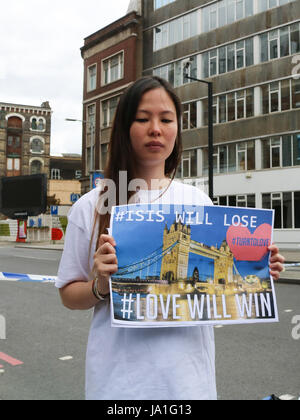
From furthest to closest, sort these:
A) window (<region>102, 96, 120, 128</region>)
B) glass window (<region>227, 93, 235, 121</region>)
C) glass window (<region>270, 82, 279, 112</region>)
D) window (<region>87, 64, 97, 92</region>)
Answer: window (<region>87, 64, 97, 92</region>), window (<region>102, 96, 120, 128</region>), glass window (<region>227, 93, 235, 121</region>), glass window (<region>270, 82, 279, 112</region>)

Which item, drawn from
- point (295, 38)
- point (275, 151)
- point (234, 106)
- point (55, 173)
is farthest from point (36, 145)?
point (295, 38)

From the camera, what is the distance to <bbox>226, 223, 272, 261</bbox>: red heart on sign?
1.63 m

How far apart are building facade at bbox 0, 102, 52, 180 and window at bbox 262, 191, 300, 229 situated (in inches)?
1812

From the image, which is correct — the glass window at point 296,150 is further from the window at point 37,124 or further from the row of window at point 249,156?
the window at point 37,124

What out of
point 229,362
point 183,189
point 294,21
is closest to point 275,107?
point 294,21

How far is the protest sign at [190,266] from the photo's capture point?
4.82 feet

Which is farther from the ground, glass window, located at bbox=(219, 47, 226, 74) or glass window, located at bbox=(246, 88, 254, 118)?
glass window, located at bbox=(219, 47, 226, 74)

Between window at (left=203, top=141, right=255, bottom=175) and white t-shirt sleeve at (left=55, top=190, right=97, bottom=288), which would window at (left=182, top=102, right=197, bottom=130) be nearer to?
window at (left=203, top=141, right=255, bottom=175)

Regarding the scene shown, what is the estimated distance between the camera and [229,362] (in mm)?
4801

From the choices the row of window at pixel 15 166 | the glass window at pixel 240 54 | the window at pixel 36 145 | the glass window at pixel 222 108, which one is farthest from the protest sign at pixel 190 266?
the window at pixel 36 145

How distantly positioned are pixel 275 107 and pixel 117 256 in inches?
1064

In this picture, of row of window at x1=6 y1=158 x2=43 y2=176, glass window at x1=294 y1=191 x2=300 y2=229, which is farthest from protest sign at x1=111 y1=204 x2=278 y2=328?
row of window at x1=6 y1=158 x2=43 y2=176

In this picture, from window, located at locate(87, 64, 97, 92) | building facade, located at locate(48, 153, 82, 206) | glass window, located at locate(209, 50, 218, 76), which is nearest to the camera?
glass window, located at locate(209, 50, 218, 76)
